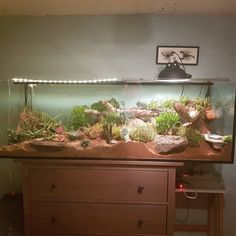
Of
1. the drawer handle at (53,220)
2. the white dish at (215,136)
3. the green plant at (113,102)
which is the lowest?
the drawer handle at (53,220)

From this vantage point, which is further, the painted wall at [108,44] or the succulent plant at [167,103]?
the painted wall at [108,44]

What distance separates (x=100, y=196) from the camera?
199 centimetres

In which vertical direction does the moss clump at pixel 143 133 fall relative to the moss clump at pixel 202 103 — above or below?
below

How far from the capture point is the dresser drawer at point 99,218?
1.99 metres

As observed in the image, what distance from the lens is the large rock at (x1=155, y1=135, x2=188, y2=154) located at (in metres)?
1.89

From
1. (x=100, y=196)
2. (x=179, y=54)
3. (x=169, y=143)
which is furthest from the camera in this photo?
(x=179, y=54)

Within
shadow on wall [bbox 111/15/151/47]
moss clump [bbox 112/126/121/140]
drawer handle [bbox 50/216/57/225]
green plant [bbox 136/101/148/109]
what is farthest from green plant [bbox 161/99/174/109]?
drawer handle [bbox 50/216/57/225]

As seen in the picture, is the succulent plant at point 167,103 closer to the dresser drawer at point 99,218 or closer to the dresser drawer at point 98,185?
the dresser drawer at point 98,185

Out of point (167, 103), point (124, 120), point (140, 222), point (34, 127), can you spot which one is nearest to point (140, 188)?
point (140, 222)

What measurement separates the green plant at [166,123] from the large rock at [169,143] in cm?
4

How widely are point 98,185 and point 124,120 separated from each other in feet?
1.55

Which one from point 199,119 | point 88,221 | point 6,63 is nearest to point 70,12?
point 6,63

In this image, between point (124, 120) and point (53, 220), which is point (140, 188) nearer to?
point (124, 120)

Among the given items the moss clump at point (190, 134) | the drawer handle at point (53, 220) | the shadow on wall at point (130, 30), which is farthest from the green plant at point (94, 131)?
the shadow on wall at point (130, 30)
